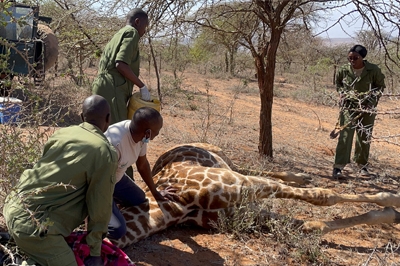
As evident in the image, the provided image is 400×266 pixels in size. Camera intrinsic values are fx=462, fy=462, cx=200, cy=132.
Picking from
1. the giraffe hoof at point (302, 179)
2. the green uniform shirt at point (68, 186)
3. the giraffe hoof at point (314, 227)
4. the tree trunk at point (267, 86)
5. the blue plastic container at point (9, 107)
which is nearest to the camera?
the green uniform shirt at point (68, 186)

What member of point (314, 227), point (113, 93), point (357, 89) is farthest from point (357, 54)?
point (113, 93)

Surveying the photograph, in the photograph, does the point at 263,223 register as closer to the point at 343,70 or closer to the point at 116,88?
the point at 116,88

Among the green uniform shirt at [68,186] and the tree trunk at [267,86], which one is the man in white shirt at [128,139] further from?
the tree trunk at [267,86]

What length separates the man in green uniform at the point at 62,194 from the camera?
2.31 meters

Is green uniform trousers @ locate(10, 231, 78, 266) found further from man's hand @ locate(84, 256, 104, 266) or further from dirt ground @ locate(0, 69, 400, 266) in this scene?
dirt ground @ locate(0, 69, 400, 266)

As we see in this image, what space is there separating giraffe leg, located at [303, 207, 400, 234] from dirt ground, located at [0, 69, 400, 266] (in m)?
0.11

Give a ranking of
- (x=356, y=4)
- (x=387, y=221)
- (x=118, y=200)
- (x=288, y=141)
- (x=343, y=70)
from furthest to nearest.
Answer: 1. (x=288, y=141)
2. (x=343, y=70)
3. (x=356, y=4)
4. (x=387, y=221)
5. (x=118, y=200)

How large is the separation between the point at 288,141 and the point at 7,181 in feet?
19.1

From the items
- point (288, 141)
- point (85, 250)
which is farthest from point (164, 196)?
point (288, 141)

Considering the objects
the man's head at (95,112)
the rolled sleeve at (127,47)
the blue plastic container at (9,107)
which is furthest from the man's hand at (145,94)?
the man's head at (95,112)

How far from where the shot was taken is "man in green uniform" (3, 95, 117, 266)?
231 centimetres

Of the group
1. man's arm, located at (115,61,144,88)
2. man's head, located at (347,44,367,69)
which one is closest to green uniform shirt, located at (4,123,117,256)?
man's arm, located at (115,61,144,88)

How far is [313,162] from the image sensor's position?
6.38 meters

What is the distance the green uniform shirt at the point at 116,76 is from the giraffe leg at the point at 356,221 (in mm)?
1848
